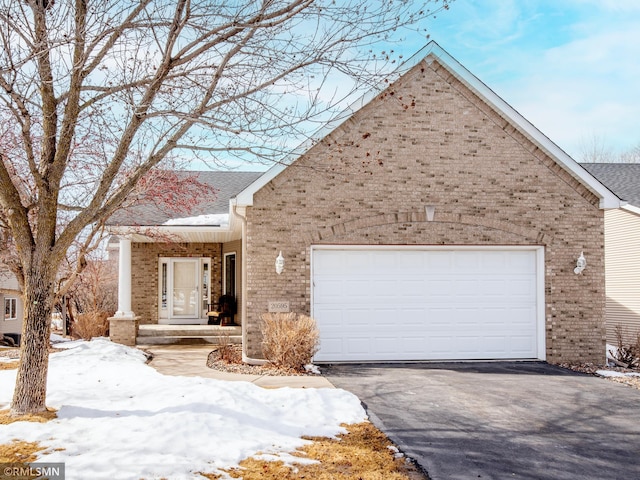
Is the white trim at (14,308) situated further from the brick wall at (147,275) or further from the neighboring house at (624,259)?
the neighboring house at (624,259)

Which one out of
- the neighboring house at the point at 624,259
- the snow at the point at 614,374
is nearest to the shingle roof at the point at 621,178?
the neighboring house at the point at 624,259

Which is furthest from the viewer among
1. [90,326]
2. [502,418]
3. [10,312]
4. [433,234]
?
[10,312]

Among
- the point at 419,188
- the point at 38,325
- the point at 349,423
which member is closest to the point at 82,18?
the point at 38,325

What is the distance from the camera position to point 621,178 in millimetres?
19000

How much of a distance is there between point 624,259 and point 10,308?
23.7 m

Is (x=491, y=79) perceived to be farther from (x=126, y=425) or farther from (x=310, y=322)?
(x=126, y=425)

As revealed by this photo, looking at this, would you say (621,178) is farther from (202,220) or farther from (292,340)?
(292,340)

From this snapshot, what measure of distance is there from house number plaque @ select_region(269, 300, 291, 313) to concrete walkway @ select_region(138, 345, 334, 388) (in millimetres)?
1594

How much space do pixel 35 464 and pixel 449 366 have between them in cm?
807

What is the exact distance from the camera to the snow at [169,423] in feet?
17.7

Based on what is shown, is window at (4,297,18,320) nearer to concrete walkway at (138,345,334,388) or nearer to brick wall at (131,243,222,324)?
brick wall at (131,243,222,324)

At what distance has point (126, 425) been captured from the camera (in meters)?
6.43

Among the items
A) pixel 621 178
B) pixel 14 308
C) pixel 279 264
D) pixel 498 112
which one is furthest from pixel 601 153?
pixel 14 308

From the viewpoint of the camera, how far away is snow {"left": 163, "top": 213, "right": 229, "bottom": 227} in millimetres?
14859
